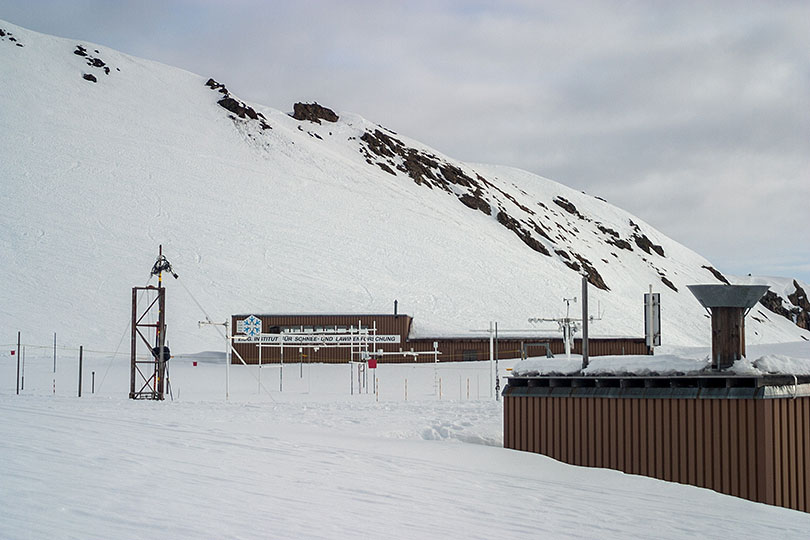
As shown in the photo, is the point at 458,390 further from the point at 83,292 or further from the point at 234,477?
the point at 83,292

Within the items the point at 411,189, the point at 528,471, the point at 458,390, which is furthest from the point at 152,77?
the point at 528,471

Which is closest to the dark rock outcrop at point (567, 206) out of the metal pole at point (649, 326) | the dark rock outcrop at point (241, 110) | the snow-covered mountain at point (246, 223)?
the snow-covered mountain at point (246, 223)

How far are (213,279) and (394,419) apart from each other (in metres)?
47.7

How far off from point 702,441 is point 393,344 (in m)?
42.6

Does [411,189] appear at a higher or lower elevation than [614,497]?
higher

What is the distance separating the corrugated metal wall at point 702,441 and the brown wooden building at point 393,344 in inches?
1551

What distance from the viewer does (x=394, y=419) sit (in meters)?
23.9

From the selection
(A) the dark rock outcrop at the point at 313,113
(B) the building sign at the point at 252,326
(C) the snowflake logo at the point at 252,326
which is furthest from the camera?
(A) the dark rock outcrop at the point at 313,113

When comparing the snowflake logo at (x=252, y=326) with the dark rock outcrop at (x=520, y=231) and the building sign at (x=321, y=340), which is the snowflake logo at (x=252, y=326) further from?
the dark rock outcrop at (x=520, y=231)

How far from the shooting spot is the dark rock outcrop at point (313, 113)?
132 m

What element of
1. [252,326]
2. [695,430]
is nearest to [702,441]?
[695,430]

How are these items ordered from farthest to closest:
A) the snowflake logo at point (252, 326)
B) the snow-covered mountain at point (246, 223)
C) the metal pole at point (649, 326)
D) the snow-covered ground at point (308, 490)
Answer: the snow-covered mountain at point (246, 223) → the snowflake logo at point (252, 326) → the metal pole at point (649, 326) → the snow-covered ground at point (308, 490)

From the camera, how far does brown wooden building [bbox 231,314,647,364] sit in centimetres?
5550

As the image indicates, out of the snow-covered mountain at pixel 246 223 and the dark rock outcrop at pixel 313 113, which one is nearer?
the snow-covered mountain at pixel 246 223
